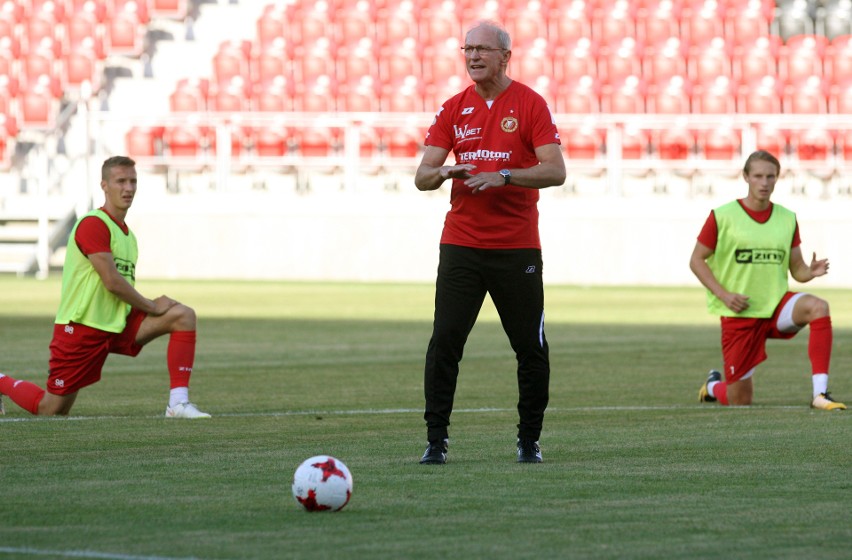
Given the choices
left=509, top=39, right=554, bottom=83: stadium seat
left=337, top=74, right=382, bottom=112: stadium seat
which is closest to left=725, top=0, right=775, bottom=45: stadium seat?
left=509, top=39, right=554, bottom=83: stadium seat

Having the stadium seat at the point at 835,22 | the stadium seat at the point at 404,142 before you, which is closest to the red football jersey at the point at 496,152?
the stadium seat at the point at 404,142

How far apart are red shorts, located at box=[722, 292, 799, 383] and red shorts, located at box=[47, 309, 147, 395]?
3.94m

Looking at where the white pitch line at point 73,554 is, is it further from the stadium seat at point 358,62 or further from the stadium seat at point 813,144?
the stadium seat at point 358,62

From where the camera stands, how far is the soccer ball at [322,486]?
6246 mm

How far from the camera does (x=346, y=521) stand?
20.1 ft

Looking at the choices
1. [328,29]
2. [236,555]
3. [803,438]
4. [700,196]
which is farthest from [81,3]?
[236,555]

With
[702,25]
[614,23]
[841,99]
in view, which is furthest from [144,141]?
[841,99]

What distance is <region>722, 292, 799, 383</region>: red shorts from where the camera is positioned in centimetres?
1130

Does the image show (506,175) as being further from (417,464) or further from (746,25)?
(746,25)

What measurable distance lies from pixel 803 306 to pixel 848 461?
340 centimetres

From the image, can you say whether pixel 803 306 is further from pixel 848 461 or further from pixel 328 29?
pixel 328 29

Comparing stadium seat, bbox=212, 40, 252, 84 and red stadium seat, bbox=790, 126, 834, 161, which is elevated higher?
stadium seat, bbox=212, 40, 252, 84

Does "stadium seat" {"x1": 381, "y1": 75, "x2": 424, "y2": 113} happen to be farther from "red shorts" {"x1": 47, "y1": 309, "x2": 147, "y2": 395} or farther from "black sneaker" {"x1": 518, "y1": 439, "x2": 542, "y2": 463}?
"black sneaker" {"x1": 518, "y1": 439, "x2": 542, "y2": 463}

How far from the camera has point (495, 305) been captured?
25.8ft
